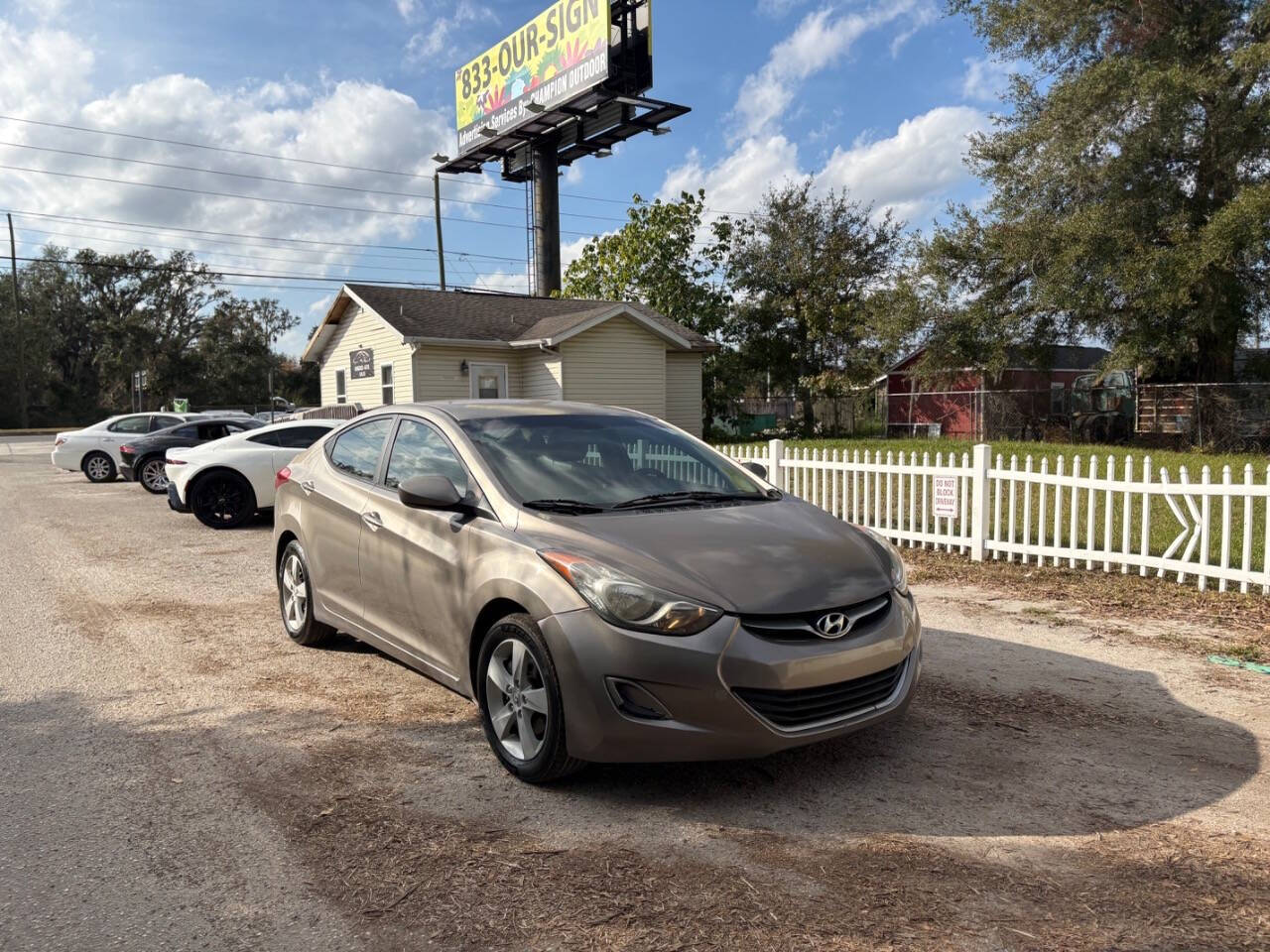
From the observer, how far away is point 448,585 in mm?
4195

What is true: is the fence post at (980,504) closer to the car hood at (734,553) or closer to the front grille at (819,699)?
the car hood at (734,553)

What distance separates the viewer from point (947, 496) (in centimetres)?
891

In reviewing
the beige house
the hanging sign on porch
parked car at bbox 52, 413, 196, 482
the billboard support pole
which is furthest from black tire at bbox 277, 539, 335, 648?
the billboard support pole

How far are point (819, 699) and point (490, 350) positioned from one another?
2255 cm

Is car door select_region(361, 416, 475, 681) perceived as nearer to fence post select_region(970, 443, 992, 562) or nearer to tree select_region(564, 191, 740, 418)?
fence post select_region(970, 443, 992, 562)

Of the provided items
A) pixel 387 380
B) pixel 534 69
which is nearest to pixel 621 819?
pixel 387 380

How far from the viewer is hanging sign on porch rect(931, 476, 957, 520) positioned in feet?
29.2

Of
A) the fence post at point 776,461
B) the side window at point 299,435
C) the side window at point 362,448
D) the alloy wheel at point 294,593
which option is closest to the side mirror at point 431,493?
the side window at point 362,448

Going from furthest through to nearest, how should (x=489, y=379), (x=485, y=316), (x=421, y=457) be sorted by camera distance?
(x=485, y=316) → (x=489, y=379) → (x=421, y=457)

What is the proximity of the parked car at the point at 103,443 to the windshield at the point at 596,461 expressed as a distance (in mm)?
18157

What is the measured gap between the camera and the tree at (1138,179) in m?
21.8

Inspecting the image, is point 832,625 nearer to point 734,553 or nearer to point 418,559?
point 734,553

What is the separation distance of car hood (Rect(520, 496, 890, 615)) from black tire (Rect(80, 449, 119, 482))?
19.7 meters

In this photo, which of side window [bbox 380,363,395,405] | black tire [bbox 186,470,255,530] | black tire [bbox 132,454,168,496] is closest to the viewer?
black tire [bbox 186,470,255,530]
